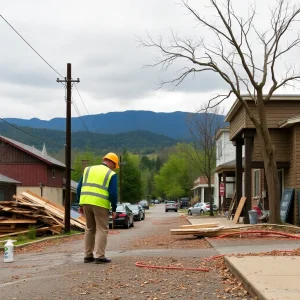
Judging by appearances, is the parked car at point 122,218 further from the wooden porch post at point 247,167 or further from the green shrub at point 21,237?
the green shrub at point 21,237

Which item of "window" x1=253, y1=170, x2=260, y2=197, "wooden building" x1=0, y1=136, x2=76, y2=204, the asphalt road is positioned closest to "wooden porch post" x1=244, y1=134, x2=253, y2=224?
"window" x1=253, y1=170, x2=260, y2=197

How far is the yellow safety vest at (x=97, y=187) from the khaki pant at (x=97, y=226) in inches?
4.0

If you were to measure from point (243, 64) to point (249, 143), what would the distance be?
15.7 feet

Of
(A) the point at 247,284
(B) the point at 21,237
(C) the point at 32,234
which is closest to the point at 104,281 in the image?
(A) the point at 247,284

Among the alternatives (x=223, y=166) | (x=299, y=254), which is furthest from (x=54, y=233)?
(x=223, y=166)

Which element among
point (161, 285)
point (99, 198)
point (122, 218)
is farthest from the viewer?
point (122, 218)

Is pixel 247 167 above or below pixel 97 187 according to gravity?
above

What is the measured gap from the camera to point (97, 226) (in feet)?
34.4

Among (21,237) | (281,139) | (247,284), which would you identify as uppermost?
(281,139)

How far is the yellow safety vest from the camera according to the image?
407 inches

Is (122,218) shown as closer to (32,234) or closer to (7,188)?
(32,234)

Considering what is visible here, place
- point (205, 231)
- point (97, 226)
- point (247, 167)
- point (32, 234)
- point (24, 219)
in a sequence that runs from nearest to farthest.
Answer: point (97, 226), point (205, 231), point (32, 234), point (24, 219), point (247, 167)

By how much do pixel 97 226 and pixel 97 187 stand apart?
720 millimetres

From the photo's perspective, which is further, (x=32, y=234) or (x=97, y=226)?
(x=32, y=234)
